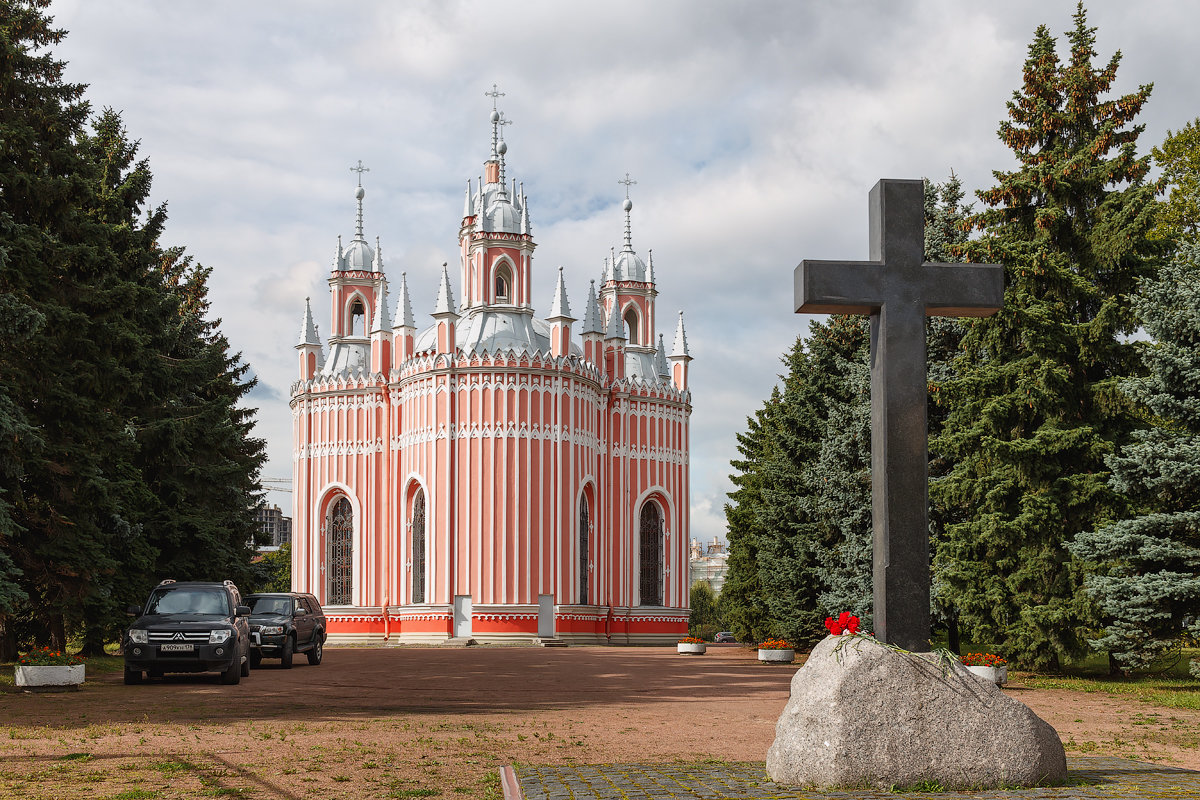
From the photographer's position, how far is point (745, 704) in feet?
57.9

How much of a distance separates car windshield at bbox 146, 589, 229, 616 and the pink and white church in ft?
84.9

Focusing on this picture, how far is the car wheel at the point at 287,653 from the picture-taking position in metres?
26.8

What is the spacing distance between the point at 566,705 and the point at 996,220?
14495mm

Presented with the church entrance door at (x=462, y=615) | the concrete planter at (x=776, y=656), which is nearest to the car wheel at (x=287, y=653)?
the concrete planter at (x=776, y=656)

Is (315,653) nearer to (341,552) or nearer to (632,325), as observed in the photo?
(341,552)

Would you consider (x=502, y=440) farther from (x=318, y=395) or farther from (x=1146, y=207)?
(x=1146, y=207)

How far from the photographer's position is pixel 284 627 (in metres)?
27.0

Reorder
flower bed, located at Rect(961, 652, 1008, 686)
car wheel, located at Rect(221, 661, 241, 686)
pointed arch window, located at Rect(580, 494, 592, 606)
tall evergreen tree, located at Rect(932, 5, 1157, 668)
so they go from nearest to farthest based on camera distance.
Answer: flower bed, located at Rect(961, 652, 1008, 686), car wheel, located at Rect(221, 661, 241, 686), tall evergreen tree, located at Rect(932, 5, 1157, 668), pointed arch window, located at Rect(580, 494, 592, 606)

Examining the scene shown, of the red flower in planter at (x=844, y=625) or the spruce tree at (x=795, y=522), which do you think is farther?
the spruce tree at (x=795, y=522)

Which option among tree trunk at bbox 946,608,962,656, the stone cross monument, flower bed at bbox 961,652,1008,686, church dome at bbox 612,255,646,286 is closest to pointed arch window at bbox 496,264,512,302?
church dome at bbox 612,255,646,286

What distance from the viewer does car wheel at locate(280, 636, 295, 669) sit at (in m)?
26.8

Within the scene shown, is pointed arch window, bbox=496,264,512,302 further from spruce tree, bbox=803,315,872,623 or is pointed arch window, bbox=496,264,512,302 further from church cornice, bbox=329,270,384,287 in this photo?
spruce tree, bbox=803,315,872,623

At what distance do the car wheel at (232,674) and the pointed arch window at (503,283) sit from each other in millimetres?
32552

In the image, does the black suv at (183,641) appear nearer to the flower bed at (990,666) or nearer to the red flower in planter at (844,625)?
the flower bed at (990,666)
